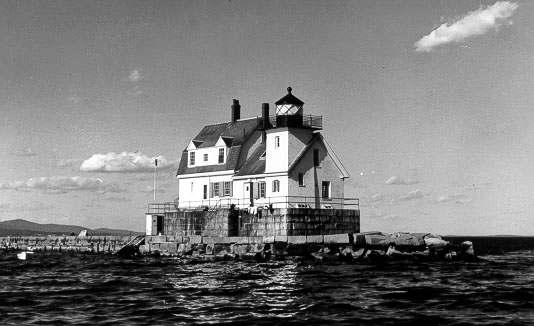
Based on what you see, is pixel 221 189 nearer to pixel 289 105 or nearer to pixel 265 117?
pixel 265 117

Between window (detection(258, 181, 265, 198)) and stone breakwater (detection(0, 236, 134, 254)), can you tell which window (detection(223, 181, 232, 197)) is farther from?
stone breakwater (detection(0, 236, 134, 254))

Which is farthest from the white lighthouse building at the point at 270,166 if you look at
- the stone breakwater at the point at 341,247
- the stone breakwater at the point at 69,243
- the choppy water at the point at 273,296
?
the choppy water at the point at 273,296

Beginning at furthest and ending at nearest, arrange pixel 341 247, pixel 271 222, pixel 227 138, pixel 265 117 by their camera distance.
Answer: pixel 227 138
pixel 265 117
pixel 271 222
pixel 341 247

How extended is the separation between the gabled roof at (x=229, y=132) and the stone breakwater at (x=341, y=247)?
37.6 feet

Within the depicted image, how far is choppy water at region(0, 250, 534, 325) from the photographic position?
19297 mm

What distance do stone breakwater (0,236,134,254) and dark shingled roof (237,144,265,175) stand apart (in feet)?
50.1

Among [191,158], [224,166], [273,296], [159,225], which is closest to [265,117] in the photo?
[224,166]

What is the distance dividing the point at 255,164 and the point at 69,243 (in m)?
26.6

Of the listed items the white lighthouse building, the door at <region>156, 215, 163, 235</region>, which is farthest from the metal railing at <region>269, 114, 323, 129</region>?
the door at <region>156, 215, 163, 235</region>

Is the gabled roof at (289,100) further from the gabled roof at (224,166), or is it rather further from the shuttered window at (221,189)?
the shuttered window at (221,189)

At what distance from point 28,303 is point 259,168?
3073cm

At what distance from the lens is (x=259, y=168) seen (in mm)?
52062

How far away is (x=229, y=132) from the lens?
5841cm

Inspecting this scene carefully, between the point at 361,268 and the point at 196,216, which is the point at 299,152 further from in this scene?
the point at 361,268
